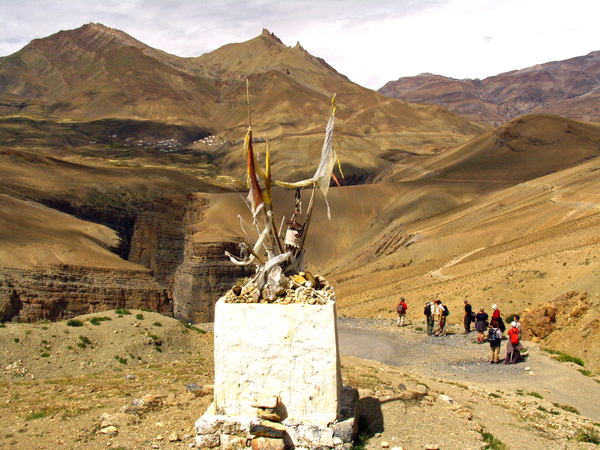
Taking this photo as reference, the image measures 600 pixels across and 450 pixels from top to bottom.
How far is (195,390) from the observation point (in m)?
9.62

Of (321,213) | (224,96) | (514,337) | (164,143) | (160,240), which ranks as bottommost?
(514,337)

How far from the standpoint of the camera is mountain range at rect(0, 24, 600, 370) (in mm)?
22594

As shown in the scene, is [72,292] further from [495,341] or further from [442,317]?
[495,341]

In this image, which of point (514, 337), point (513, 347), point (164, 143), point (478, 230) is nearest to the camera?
point (514, 337)

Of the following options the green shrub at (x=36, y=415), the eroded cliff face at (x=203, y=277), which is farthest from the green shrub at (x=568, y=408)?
the eroded cliff face at (x=203, y=277)

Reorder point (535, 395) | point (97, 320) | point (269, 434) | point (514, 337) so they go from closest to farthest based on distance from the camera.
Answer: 1. point (269, 434)
2. point (535, 395)
3. point (514, 337)
4. point (97, 320)

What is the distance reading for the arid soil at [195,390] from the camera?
7.65m

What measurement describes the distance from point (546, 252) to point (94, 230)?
101ft

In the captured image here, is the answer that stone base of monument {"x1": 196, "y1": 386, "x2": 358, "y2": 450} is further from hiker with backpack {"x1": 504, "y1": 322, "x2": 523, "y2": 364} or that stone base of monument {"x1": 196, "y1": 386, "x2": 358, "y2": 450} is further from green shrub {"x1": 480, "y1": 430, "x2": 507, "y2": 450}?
hiker with backpack {"x1": 504, "y1": 322, "x2": 523, "y2": 364}

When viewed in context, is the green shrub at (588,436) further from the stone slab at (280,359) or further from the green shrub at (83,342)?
the green shrub at (83,342)

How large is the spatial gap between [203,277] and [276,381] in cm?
3284

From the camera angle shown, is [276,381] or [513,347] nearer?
[276,381]

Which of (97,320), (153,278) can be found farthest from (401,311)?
(153,278)

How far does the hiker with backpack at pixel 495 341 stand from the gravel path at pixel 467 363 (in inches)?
8.9
